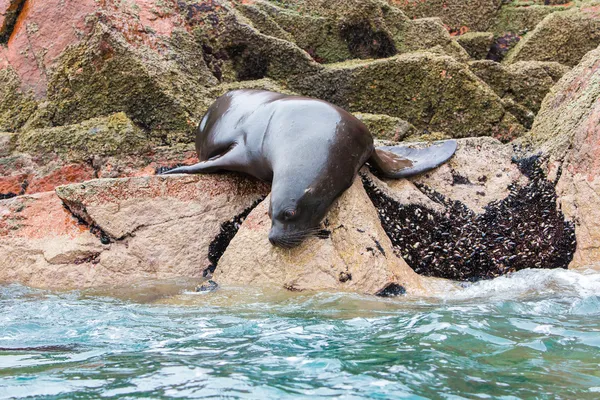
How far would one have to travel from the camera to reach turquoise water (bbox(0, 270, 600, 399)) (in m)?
2.39

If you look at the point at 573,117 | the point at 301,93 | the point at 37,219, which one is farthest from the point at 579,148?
the point at 37,219

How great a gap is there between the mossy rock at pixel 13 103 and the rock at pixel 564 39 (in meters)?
6.05

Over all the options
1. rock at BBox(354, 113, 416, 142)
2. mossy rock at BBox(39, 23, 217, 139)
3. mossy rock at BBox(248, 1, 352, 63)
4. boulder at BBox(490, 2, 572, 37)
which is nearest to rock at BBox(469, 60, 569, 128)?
rock at BBox(354, 113, 416, 142)

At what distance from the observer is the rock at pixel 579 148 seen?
4773mm

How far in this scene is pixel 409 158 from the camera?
18.1ft

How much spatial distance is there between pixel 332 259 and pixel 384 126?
285 centimetres

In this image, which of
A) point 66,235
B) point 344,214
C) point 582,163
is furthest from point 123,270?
point 582,163

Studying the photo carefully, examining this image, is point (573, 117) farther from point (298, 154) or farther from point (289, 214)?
point (289, 214)

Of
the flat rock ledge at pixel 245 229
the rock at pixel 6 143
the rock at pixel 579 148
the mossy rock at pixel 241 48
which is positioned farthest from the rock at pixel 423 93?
the rock at pixel 6 143

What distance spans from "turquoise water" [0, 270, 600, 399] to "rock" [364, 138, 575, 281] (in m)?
0.44

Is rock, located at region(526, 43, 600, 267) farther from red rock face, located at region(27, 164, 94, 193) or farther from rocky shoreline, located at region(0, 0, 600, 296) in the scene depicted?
red rock face, located at region(27, 164, 94, 193)

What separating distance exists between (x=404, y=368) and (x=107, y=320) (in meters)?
1.73

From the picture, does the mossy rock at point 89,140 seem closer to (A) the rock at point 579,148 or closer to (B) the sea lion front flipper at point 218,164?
(B) the sea lion front flipper at point 218,164

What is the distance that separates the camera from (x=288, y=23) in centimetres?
885
